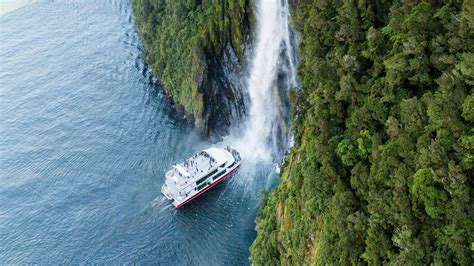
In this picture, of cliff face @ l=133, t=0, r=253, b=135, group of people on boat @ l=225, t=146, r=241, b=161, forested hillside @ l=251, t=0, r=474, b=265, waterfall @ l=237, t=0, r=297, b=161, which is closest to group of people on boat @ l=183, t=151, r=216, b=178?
group of people on boat @ l=225, t=146, r=241, b=161

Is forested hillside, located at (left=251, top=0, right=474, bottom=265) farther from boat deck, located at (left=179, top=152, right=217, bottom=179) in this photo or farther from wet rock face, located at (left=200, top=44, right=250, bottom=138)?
wet rock face, located at (left=200, top=44, right=250, bottom=138)

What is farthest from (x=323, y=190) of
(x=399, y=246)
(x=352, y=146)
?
(x=399, y=246)

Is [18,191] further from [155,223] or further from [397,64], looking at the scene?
[397,64]

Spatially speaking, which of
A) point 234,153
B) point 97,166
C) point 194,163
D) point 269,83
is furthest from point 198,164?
point 97,166

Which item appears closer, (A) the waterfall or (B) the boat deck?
(A) the waterfall

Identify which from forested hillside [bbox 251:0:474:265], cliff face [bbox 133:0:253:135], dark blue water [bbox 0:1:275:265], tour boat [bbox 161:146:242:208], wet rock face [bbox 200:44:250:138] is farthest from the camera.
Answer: wet rock face [bbox 200:44:250:138]

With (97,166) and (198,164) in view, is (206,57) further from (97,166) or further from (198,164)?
(97,166)
